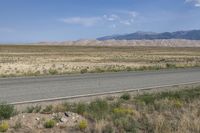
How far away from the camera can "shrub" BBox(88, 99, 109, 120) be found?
974 centimetres

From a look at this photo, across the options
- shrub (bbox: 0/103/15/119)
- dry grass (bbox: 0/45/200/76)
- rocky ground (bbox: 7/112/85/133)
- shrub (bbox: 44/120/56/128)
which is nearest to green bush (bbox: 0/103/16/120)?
shrub (bbox: 0/103/15/119)

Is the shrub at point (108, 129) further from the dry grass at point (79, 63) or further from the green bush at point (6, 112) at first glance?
the dry grass at point (79, 63)

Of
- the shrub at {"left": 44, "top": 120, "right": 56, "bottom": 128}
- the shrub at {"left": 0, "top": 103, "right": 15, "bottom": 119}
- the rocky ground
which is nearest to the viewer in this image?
the rocky ground

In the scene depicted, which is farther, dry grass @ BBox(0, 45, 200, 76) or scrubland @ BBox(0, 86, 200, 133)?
dry grass @ BBox(0, 45, 200, 76)

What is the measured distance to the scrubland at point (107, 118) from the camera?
8.66m

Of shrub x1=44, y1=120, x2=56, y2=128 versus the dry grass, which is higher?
shrub x1=44, y1=120, x2=56, y2=128

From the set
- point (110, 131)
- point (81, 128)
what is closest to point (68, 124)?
point (81, 128)

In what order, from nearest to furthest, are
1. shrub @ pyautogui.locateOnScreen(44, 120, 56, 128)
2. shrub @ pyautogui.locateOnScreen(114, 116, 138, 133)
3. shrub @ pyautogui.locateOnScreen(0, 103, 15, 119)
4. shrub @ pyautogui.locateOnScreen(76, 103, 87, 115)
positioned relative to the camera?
shrub @ pyautogui.locateOnScreen(44, 120, 56, 128), shrub @ pyautogui.locateOnScreen(114, 116, 138, 133), shrub @ pyautogui.locateOnScreen(0, 103, 15, 119), shrub @ pyautogui.locateOnScreen(76, 103, 87, 115)


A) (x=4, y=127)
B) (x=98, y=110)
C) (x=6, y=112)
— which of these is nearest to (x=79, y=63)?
(x=98, y=110)

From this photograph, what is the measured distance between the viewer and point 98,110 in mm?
10578

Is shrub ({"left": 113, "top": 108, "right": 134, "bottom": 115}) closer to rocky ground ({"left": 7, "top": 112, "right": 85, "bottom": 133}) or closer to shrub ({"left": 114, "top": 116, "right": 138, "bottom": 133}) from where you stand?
shrub ({"left": 114, "top": 116, "right": 138, "bottom": 133})

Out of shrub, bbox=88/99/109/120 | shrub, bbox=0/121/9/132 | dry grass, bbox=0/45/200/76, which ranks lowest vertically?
dry grass, bbox=0/45/200/76

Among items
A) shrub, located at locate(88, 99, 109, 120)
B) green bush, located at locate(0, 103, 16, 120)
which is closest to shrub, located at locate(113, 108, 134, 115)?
shrub, located at locate(88, 99, 109, 120)

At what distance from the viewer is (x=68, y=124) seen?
8953mm
